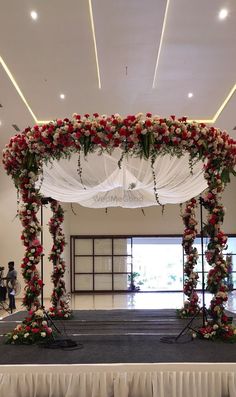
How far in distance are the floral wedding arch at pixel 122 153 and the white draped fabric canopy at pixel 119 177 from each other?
749mm

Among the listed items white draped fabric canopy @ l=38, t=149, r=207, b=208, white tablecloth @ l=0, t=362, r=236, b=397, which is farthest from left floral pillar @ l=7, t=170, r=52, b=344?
white tablecloth @ l=0, t=362, r=236, b=397

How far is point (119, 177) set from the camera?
7633mm

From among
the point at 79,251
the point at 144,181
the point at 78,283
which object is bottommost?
the point at 78,283

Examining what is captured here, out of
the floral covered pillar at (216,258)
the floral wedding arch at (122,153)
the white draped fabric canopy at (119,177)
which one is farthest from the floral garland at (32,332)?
the floral covered pillar at (216,258)

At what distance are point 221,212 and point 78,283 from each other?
44.0ft

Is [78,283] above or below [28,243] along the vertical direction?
below

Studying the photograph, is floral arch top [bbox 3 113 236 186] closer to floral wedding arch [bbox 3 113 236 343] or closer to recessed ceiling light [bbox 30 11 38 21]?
floral wedding arch [bbox 3 113 236 343]

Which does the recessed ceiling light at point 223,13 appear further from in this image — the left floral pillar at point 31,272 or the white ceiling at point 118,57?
the left floral pillar at point 31,272

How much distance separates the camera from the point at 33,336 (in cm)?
605

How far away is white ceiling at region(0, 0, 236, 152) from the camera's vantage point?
278 inches

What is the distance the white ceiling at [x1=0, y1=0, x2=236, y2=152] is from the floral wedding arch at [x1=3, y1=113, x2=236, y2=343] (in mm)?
2163

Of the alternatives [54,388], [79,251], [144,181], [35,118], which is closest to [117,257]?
[79,251]

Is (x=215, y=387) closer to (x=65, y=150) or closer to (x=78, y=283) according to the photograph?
(x=65, y=150)

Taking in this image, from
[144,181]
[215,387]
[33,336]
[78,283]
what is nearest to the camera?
[215,387]
